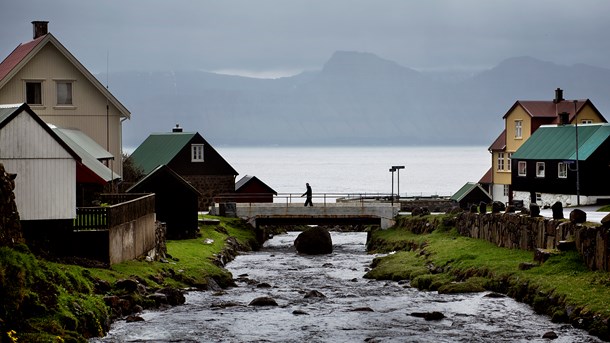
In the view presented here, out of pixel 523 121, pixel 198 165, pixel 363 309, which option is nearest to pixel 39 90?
pixel 198 165

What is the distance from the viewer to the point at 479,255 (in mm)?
54188

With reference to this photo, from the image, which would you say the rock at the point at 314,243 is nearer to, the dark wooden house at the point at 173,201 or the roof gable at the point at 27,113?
the dark wooden house at the point at 173,201

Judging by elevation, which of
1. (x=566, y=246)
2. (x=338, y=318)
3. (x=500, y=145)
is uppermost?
(x=500, y=145)

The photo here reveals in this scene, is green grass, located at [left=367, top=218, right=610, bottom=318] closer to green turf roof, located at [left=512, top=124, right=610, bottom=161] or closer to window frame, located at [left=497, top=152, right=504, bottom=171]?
green turf roof, located at [left=512, top=124, right=610, bottom=161]

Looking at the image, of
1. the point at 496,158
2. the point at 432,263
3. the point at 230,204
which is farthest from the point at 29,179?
the point at 496,158

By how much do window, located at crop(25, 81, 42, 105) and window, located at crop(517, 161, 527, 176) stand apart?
3993 cm

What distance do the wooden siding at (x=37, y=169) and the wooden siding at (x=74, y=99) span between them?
2750 centimetres

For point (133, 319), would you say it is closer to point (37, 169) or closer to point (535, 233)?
point (37, 169)

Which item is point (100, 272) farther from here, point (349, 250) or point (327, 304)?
point (349, 250)

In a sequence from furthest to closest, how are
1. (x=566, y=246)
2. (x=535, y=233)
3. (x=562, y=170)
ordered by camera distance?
(x=562, y=170) < (x=535, y=233) < (x=566, y=246)

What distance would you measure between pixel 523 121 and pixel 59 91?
43867mm

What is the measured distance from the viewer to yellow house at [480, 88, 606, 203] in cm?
9275

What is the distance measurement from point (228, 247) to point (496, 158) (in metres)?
38.7

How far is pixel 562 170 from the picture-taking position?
263 ft
